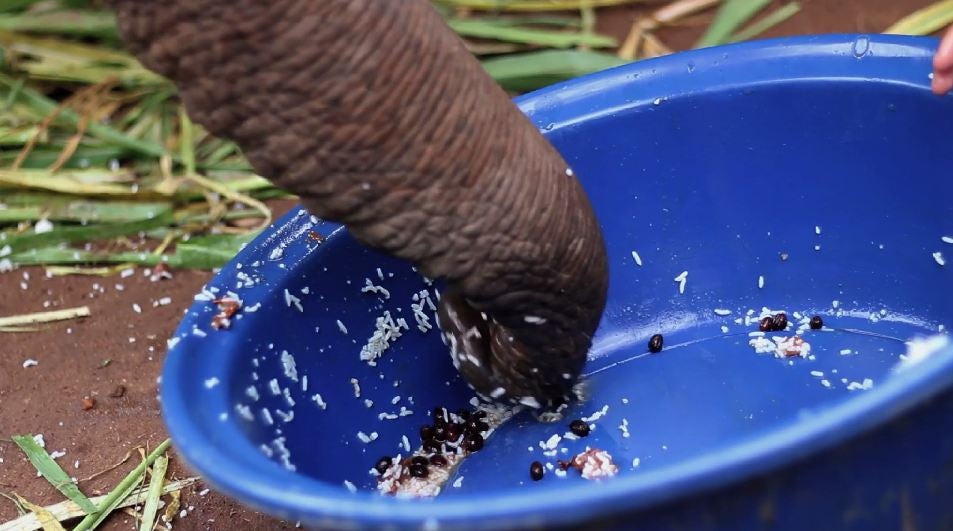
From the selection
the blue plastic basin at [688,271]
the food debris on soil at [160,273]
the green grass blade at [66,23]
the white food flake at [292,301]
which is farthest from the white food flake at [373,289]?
the green grass blade at [66,23]

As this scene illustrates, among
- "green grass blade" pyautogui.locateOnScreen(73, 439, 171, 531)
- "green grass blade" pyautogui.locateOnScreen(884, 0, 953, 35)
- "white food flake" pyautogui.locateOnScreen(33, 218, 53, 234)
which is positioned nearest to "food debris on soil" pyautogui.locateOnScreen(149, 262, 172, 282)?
"white food flake" pyautogui.locateOnScreen(33, 218, 53, 234)

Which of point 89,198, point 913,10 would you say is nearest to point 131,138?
point 89,198

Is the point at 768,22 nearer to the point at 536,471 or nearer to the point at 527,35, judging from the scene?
the point at 527,35

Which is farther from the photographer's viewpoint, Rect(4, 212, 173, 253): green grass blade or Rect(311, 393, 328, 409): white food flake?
Rect(4, 212, 173, 253): green grass blade

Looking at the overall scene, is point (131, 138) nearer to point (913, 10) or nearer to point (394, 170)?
point (394, 170)

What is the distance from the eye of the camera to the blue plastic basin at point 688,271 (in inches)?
61.8

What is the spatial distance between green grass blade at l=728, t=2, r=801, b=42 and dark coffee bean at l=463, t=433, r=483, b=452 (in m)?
1.32

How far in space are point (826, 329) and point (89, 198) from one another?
1466mm

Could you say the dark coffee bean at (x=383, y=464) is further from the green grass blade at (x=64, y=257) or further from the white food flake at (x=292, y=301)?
the green grass blade at (x=64, y=257)

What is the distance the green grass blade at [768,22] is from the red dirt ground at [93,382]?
3.61 feet

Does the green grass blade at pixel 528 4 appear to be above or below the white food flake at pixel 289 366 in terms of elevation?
above

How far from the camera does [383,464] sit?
166 cm

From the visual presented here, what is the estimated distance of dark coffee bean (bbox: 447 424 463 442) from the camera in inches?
67.6

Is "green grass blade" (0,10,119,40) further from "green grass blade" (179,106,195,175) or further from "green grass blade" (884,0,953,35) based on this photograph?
"green grass blade" (884,0,953,35)
